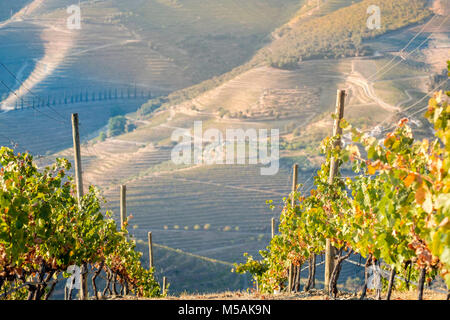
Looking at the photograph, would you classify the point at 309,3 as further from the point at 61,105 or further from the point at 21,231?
the point at 21,231

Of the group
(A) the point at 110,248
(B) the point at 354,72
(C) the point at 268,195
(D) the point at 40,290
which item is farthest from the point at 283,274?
(B) the point at 354,72
